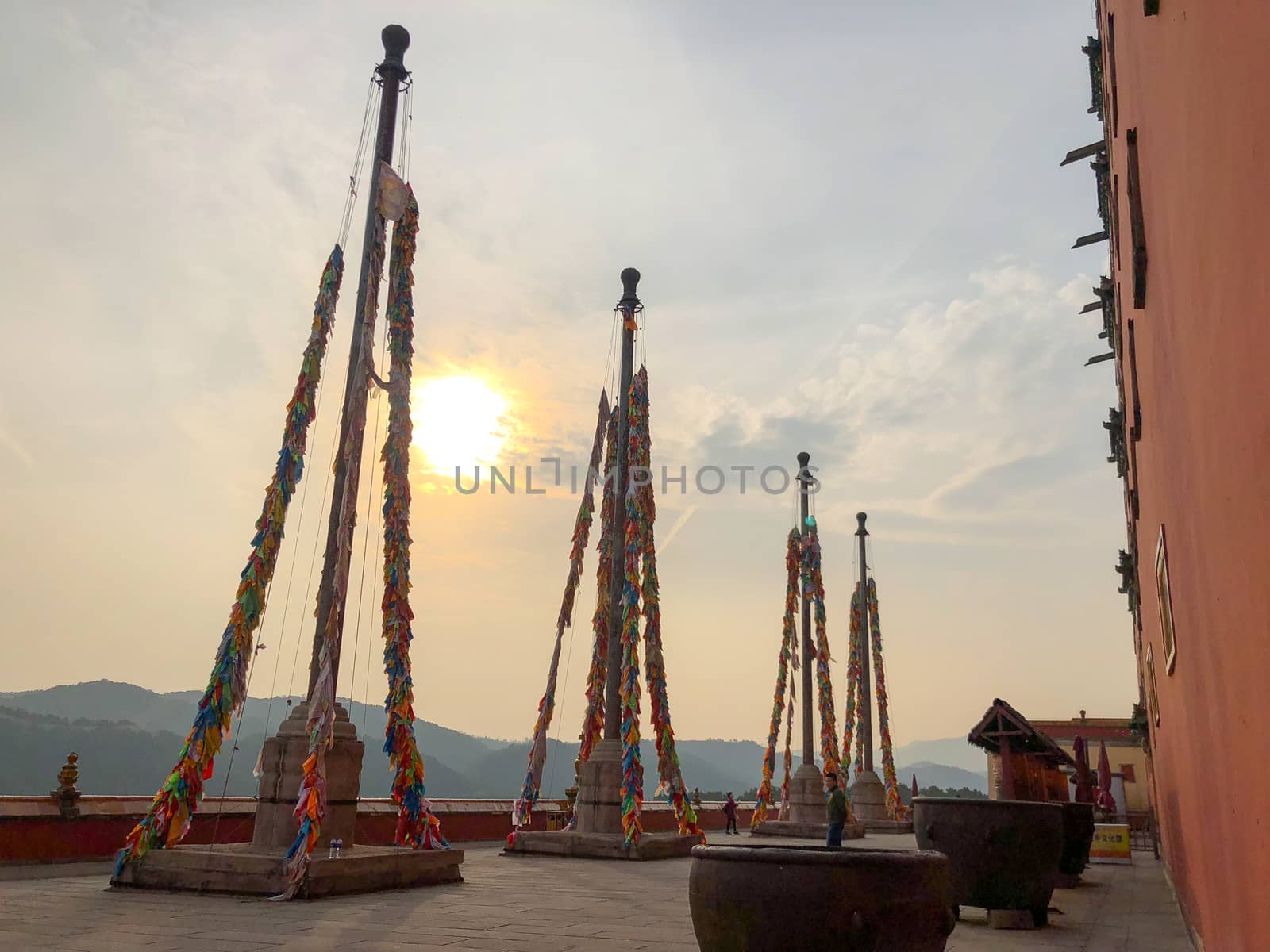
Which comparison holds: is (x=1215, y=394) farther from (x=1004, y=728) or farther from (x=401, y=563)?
(x=1004, y=728)

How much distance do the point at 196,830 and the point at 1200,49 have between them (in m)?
15.0

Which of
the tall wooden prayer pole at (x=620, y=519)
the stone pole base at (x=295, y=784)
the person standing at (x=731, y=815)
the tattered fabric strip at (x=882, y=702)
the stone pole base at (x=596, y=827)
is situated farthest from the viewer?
the tattered fabric strip at (x=882, y=702)

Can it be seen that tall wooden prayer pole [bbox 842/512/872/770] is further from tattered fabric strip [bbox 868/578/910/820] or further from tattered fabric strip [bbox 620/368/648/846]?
tattered fabric strip [bbox 620/368/648/846]

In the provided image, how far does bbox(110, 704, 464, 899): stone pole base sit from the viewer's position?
1010cm

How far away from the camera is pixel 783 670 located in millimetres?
28203

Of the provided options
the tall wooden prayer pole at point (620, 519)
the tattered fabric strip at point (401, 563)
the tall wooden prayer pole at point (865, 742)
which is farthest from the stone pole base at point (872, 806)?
the tattered fabric strip at point (401, 563)

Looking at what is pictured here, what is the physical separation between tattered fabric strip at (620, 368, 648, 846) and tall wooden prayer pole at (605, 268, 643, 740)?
0.08 meters

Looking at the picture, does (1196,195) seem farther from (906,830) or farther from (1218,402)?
(906,830)

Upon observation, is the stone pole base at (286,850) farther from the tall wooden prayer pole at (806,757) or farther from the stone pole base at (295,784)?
the tall wooden prayer pole at (806,757)

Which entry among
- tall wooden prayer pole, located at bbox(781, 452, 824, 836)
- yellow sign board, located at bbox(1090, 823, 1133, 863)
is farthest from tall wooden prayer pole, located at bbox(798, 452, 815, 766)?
yellow sign board, located at bbox(1090, 823, 1133, 863)

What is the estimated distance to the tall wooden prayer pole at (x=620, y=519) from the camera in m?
17.8

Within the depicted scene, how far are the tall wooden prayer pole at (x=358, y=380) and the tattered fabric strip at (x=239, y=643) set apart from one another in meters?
0.53

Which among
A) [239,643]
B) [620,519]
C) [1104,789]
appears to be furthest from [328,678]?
[1104,789]

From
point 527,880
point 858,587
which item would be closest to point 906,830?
point 858,587
